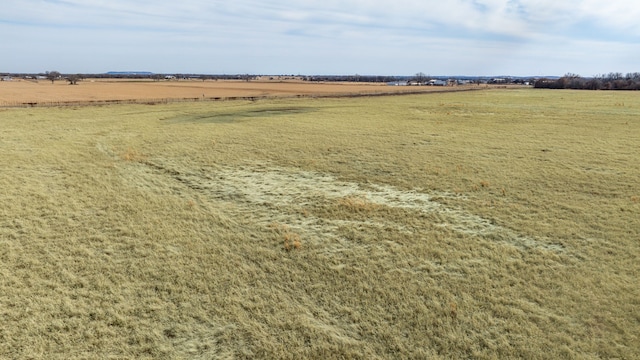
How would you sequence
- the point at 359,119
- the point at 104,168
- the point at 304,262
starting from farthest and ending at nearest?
1. the point at 359,119
2. the point at 104,168
3. the point at 304,262

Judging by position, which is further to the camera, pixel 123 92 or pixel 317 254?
pixel 123 92

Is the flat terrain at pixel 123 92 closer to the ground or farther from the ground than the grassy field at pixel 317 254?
farther from the ground

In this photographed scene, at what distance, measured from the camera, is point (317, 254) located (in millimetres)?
11445

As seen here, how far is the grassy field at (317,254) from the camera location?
7.97m

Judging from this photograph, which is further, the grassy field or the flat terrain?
the flat terrain

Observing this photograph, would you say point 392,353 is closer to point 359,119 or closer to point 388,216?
point 388,216

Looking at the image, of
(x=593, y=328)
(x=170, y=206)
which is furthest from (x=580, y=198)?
(x=170, y=206)

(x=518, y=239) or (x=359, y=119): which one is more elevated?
(x=359, y=119)

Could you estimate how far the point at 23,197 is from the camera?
50.0 ft

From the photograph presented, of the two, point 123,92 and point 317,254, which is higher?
point 123,92

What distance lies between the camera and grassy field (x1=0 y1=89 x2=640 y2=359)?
314 inches

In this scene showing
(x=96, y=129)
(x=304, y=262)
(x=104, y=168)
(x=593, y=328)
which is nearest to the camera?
(x=593, y=328)

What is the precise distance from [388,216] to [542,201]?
6374 mm

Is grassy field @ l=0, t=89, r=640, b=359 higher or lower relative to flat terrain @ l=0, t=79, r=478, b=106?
lower
